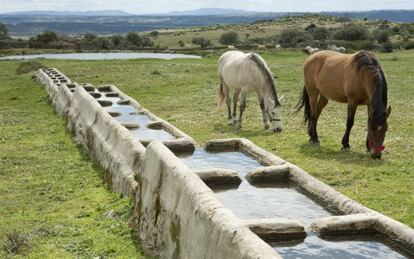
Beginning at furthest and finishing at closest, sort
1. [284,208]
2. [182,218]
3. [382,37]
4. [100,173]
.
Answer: [382,37] < [100,173] < [284,208] < [182,218]

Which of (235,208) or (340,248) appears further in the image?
(235,208)

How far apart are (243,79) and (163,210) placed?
11.4 meters

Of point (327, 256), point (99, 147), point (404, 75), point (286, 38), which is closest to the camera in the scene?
point (327, 256)

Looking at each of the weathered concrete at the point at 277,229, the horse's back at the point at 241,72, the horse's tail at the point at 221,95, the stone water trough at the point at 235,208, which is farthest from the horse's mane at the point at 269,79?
the weathered concrete at the point at 277,229

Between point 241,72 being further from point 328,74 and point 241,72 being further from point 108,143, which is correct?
point 108,143

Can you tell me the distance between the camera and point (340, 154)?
1548 cm

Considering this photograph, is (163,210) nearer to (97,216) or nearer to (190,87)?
(97,216)

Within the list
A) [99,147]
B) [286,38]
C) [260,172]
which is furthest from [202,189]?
[286,38]

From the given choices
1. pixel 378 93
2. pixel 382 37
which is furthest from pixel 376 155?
pixel 382 37

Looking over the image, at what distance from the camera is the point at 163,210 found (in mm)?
8711

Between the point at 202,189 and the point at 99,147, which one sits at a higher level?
the point at 202,189

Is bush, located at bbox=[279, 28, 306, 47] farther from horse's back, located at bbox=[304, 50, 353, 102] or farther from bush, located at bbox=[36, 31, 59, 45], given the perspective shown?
horse's back, located at bbox=[304, 50, 353, 102]

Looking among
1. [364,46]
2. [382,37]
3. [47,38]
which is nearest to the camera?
[364,46]

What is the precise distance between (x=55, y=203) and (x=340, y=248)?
6.60m
